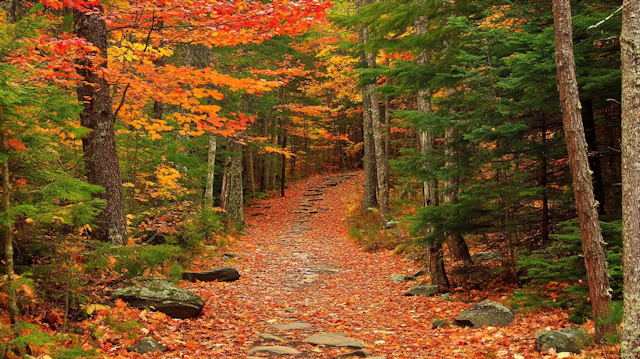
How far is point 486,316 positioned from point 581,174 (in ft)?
9.17

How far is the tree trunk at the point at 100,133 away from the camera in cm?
723

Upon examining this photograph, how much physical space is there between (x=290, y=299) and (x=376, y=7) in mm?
6541

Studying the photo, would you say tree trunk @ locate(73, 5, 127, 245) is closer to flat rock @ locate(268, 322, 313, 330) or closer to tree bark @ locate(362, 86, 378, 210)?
flat rock @ locate(268, 322, 313, 330)

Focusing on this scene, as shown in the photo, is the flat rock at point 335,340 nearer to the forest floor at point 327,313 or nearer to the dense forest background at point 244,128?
the forest floor at point 327,313

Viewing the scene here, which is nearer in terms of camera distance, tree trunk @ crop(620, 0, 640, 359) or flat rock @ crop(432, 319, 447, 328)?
tree trunk @ crop(620, 0, 640, 359)

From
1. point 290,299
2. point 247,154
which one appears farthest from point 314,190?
point 290,299

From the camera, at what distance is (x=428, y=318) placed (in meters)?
7.71

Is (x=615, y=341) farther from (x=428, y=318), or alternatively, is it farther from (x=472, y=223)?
(x=472, y=223)

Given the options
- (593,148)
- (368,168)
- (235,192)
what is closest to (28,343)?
(593,148)

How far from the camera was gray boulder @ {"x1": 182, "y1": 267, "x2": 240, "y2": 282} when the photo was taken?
9.89m

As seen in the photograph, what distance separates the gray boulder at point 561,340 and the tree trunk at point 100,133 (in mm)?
6831

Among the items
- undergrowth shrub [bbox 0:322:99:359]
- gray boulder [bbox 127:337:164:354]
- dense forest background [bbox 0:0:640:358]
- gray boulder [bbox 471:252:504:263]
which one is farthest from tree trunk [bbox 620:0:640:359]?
undergrowth shrub [bbox 0:322:99:359]

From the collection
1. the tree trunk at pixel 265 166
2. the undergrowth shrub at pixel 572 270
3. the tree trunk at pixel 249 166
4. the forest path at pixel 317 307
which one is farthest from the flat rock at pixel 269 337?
the tree trunk at pixel 265 166

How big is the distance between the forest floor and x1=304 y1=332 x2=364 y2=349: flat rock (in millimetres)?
137
